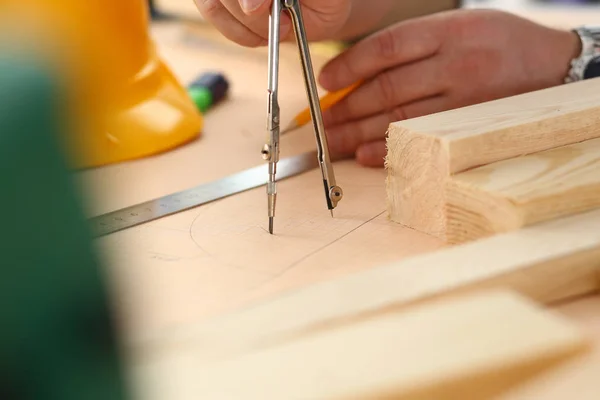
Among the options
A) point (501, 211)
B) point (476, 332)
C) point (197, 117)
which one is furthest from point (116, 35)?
point (476, 332)

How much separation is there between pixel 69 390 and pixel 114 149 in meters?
0.81

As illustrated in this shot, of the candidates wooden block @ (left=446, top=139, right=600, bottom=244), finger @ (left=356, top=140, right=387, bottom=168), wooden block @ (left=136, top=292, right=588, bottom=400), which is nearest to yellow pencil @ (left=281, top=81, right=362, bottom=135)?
finger @ (left=356, top=140, right=387, bottom=168)

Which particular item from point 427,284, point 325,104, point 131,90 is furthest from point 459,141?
point 131,90

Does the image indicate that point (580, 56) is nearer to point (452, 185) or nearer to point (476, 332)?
point (452, 185)

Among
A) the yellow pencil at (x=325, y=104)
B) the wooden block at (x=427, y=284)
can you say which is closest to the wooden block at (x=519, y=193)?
the wooden block at (x=427, y=284)

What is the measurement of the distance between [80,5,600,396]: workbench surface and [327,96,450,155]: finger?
0.03 metres

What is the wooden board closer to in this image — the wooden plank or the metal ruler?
the wooden plank

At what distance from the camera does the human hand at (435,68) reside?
1.00 meters

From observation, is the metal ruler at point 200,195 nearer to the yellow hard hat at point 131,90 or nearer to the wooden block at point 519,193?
the yellow hard hat at point 131,90

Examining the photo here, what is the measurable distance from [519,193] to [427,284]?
0.16 m

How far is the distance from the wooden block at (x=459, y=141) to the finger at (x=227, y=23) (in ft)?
1.17

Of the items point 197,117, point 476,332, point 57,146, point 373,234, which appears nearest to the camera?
point 57,146

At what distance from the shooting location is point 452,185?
697 millimetres

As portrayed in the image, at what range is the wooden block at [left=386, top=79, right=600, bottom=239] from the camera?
71 centimetres
